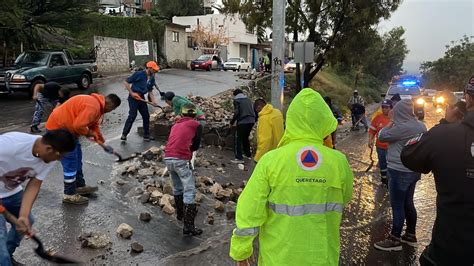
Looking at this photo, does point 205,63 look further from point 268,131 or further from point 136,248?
point 136,248

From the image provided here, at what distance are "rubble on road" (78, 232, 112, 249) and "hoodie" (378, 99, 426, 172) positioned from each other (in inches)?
130

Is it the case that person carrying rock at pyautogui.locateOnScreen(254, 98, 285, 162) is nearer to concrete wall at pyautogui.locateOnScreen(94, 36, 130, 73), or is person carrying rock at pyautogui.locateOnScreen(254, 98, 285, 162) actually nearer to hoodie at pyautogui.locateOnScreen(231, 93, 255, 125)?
hoodie at pyautogui.locateOnScreen(231, 93, 255, 125)

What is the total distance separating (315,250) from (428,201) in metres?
5.38

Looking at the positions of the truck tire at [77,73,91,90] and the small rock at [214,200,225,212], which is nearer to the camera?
the small rock at [214,200,225,212]

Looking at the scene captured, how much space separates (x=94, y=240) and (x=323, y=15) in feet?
51.4

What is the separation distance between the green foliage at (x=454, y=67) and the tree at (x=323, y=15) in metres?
41.3

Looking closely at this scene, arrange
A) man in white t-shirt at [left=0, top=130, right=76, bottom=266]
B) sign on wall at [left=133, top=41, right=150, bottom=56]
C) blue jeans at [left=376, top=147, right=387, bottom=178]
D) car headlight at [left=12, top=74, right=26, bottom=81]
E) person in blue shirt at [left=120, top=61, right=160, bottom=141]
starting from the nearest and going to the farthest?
1. man in white t-shirt at [left=0, top=130, right=76, bottom=266]
2. blue jeans at [left=376, top=147, right=387, bottom=178]
3. person in blue shirt at [left=120, top=61, right=160, bottom=141]
4. car headlight at [left=12, top=74, right=26, bottom=81]
5. sign on wall at [left=133, top=41, right=150, bottom=56]

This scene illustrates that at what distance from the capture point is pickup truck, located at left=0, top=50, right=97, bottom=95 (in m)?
14.2

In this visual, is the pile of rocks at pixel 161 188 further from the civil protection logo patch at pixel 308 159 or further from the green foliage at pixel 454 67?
the green foliage at pixel 454 67

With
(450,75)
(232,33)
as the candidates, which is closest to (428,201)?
(232,33)

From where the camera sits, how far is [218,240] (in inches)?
199

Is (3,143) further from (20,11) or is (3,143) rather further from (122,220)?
(20,11)

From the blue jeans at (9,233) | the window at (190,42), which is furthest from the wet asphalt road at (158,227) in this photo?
the window at (190,42)

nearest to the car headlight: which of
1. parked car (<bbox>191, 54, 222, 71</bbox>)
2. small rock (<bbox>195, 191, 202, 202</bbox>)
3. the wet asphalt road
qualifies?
the wet asphalt road
